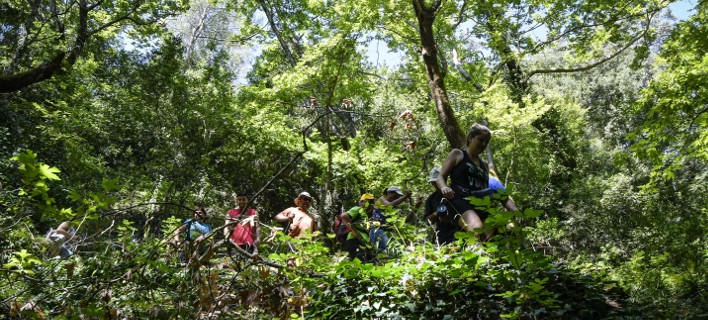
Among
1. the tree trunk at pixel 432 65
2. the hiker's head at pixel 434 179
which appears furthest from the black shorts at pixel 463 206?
the tree trunk at pixel 432 65

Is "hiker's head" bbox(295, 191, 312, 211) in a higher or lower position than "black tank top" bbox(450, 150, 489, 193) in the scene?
lower

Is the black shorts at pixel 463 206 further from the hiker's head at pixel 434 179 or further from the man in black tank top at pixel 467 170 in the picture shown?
the hiker's head at pixel 434 179

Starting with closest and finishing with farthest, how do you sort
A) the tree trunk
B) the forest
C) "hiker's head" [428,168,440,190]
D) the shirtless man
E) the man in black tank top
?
the forest < the man in black tank top < "hiker's head" [428,168,440,190] < the shirtless man < the tree trunk

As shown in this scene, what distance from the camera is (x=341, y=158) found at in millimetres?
10438

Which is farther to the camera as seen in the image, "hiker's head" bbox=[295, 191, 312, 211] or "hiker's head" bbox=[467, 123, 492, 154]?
"hiker's head" bbox=[295, 191, 312, 211]

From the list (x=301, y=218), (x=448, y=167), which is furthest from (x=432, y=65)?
(x=301, y=218)

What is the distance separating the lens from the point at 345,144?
35.9ft

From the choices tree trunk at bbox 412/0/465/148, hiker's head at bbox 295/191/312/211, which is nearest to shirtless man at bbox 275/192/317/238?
hiker's head at bbox 295/191/312/211

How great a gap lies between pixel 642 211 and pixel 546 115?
4226mm

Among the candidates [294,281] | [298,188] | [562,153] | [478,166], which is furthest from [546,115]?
[294,281]

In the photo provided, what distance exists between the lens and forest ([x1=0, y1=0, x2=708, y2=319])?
8.73 feet

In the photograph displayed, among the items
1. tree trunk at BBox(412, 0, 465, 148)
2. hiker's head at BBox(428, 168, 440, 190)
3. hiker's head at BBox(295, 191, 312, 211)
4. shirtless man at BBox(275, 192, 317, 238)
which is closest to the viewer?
hiker's head at BBox(428, 168, 440, 190)

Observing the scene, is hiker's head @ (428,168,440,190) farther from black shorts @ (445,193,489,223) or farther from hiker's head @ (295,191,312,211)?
hiker's head @ (295,191,312,211)

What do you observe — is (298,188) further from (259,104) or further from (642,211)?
(642,211)
